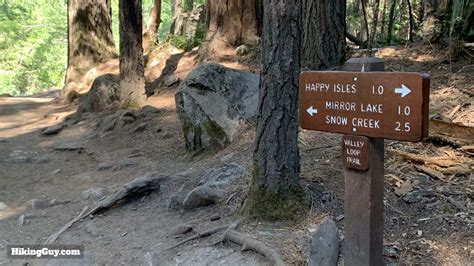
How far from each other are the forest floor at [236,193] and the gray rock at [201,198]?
68 millimetres

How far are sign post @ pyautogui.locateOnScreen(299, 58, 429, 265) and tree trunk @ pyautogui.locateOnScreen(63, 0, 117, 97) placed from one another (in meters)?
10.5

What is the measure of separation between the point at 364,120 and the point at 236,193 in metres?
2.22

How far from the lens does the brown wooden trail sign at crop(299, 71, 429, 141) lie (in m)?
2.36

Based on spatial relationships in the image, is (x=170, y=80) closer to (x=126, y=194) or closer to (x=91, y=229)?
(x=126, y=194)

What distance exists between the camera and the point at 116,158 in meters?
7.40

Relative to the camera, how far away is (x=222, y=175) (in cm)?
502

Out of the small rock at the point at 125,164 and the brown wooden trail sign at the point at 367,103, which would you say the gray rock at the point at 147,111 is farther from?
the brown wooden trail sign at the point at 367,103

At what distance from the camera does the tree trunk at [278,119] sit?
3797mm

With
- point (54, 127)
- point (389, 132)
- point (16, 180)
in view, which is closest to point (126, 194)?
point (16, 180)

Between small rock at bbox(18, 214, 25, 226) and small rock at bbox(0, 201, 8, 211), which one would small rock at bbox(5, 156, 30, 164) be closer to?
small rock at bbox(0, 201, 8, 211)

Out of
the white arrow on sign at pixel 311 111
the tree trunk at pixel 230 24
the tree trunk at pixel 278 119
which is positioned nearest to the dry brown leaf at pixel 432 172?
the tree trunk at pixel 278 119

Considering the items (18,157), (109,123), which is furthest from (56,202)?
(109,123)

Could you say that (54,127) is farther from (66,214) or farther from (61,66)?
(61,66)

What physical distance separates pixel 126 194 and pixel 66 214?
0.75 meters
